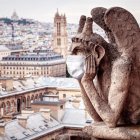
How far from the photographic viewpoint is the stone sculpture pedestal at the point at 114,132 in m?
4.38

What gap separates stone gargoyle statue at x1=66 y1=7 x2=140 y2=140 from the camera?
4422 mm

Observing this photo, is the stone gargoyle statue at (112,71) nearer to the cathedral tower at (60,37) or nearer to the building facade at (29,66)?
the building facade at (29,66)

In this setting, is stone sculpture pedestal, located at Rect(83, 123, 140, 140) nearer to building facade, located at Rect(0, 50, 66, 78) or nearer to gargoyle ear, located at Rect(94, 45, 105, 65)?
gargoyle ear, located at Rect(94, 45, 105, 65)

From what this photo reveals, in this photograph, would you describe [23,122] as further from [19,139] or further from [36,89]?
[36,89]

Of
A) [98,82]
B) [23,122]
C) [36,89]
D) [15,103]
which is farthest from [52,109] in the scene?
[98,82]

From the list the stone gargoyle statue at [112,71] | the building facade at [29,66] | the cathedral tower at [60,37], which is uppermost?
the stone gargoyle statue at [112,71]

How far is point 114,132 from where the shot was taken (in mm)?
4422

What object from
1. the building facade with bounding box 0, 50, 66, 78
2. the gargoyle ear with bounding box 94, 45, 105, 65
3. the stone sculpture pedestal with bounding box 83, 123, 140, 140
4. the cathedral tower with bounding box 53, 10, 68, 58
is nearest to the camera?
the stone sculpture pedestal with bounding box 83, 123, 140, 140

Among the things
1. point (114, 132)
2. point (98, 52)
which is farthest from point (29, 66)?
point (114, 132)

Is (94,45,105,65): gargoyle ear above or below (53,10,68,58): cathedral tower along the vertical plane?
above

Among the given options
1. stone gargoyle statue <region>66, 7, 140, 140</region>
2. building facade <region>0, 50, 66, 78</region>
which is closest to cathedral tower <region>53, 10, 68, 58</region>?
building facade <region>0, 50, 66, 78</region>

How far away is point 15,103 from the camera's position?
55.1 meters

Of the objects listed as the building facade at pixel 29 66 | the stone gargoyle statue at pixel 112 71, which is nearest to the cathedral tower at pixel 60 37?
the building facade at pixel 29 66

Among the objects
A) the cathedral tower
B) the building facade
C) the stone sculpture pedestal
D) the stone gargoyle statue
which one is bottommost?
the building facade
